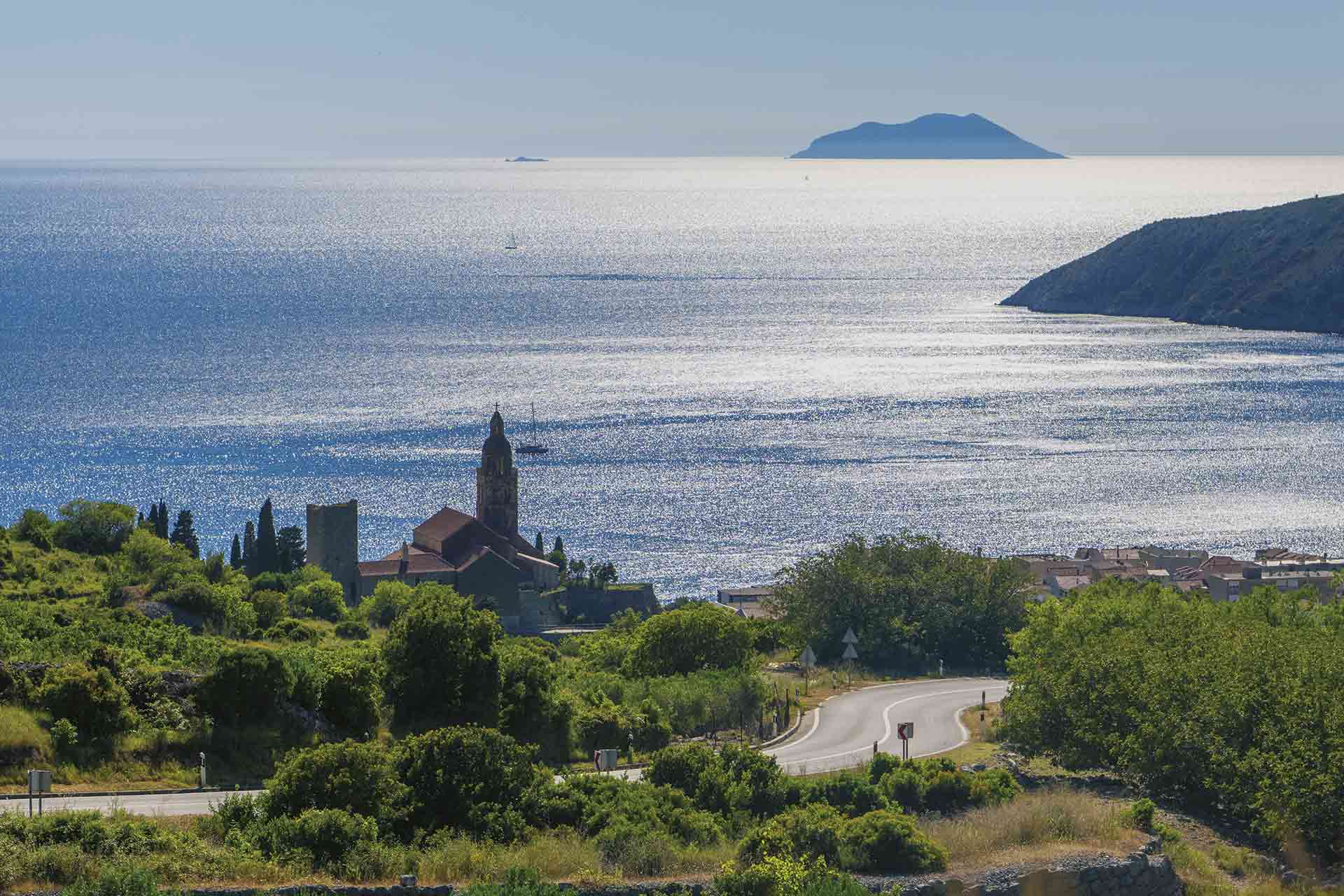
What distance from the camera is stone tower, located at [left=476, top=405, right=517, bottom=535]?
95.9m

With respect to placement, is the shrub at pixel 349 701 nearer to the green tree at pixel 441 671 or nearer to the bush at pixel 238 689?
the green tree at pixel 441 671

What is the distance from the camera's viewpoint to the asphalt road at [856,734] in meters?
24.2

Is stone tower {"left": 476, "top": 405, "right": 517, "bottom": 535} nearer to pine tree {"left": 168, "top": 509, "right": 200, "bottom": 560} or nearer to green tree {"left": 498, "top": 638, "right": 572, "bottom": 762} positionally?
pine tree {"left": 168, "top": 509, "right": 200, "bottom": 560}

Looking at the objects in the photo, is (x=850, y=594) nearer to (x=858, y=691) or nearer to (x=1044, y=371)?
(x=858, y=691)

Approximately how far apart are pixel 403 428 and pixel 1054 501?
57961 millimetres

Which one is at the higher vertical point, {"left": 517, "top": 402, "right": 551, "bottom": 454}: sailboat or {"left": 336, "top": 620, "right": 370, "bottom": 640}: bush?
{"left": 336, "top": 620, "right": 370, "bottom": 640}: bush

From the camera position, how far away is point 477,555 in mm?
91375

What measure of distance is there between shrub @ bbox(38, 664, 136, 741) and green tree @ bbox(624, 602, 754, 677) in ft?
62.4

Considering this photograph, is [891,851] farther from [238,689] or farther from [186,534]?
[186,534]

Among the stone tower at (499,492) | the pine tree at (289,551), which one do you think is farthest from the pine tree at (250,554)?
the stone tower at (499,492)

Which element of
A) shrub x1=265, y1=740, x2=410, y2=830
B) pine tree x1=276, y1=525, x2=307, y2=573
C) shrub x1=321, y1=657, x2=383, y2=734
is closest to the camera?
shrub x1=265, y1=740, x2=410, y2=830

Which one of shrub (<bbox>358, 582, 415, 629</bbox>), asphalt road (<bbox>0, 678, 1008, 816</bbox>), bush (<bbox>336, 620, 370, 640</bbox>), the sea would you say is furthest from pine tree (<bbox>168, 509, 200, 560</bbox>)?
asphalt road (<bbox>0, 678, 1008, 816</bbox>)

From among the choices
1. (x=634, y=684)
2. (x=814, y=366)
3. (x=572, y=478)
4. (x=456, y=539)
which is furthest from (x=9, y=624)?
(x=814, y=366)

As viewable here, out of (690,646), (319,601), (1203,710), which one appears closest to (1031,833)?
(1203,710)
